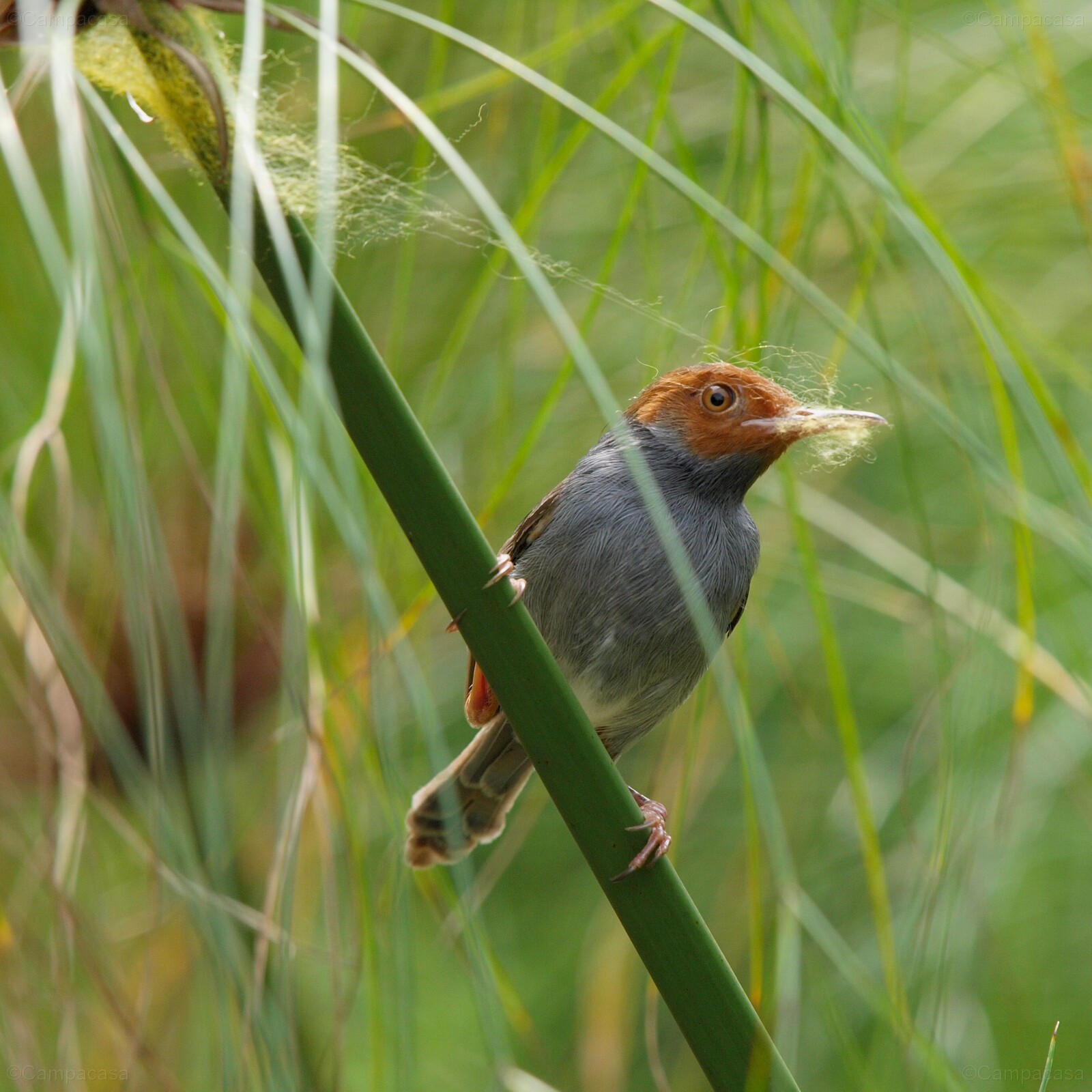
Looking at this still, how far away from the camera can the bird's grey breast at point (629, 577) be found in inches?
76.4

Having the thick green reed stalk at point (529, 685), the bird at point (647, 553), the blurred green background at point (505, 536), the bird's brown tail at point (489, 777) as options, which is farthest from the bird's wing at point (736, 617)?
the thick green reed stalk at point (529, 685)

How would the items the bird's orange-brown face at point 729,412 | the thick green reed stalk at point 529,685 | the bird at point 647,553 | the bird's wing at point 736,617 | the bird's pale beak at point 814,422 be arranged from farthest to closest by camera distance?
the bird's wing at point 736,617 → the bird at point 647,553 → the bird's orange-brown face at point 729,412 → the bird's pale beak at point 814,422 → the thick green reed stalk at point 529,685

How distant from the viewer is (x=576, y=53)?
2.42m

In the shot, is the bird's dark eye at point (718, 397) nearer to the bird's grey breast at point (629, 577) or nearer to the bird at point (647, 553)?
the bird at point (647, 553)

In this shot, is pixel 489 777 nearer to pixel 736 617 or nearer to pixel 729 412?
pixel 736 617

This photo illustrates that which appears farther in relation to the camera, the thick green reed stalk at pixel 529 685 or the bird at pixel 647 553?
the bird at pixel 647 553

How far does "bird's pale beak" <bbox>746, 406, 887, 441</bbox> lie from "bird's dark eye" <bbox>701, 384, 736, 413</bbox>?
8 cm

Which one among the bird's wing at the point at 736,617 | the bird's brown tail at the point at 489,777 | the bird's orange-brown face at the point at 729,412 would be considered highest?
the bird's orange-brown face at the point at 729,412

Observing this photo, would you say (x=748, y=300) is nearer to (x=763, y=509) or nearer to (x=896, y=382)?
(x=763, y=509)

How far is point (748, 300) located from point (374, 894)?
1454mm

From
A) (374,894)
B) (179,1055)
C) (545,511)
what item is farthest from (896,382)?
(179,1055)

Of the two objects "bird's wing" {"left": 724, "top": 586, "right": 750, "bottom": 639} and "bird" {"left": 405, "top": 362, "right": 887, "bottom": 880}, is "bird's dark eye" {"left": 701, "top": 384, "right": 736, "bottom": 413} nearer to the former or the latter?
"bird" {"left": 405, "top": 362, "right": 887, "bottom": 880}

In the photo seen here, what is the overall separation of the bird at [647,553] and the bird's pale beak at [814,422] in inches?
0.5

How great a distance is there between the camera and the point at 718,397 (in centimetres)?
193
